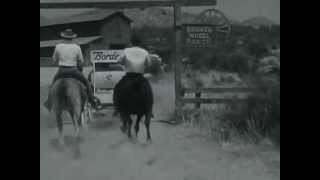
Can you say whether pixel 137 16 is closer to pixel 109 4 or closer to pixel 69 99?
pixel 109 4

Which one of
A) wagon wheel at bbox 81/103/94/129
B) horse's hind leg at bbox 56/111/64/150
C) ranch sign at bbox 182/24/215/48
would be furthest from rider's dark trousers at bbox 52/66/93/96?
ranch sign at bbox 182/24/215/48

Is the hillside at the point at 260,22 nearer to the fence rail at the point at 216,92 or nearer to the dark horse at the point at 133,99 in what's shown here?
the fence rail at the point at 216,92

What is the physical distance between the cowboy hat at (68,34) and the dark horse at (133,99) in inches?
30.7

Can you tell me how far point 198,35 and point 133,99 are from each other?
108 cm

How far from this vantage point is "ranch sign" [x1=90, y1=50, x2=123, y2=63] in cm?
714

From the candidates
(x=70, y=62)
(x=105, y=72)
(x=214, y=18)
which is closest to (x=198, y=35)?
(x=214, y=18)

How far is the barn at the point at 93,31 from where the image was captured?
23.4 ft

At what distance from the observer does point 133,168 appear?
7148 millimetres

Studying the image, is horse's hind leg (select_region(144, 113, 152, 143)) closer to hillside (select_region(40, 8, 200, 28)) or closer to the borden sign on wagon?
the borden sign on wagon

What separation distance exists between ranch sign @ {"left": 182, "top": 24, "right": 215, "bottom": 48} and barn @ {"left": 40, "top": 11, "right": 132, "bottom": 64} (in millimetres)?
689
